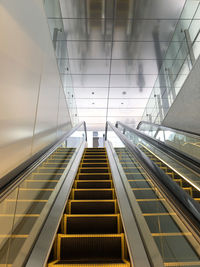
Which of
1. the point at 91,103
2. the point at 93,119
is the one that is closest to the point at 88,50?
the point at 91,103

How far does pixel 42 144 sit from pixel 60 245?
A: 5.72ft

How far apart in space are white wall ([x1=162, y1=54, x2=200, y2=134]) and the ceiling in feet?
6.01

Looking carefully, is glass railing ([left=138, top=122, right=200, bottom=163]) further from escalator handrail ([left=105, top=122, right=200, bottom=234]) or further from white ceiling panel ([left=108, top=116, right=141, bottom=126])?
white ceiling panel ([left=108, top=116, right=141, bottom=126])

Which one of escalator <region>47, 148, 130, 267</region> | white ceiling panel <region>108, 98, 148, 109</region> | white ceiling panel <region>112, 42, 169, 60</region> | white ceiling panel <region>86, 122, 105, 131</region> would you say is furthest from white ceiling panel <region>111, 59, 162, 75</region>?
white ceiling panel <region>86, 122, 105, 131</region>

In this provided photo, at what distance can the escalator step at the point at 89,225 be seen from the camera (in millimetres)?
2312

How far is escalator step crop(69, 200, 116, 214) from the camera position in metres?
2.68

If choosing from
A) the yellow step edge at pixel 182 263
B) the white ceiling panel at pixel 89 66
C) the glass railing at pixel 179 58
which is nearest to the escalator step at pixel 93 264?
the yellow step edge at pixel 182 263

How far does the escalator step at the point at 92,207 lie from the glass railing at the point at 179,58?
12.9 ft

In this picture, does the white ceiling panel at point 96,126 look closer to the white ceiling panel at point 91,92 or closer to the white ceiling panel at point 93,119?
the white ceiling panel at point 93,119

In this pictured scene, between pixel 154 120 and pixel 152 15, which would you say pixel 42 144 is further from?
pixel 154 120

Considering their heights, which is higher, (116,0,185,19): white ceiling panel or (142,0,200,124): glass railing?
(116,0,185,19): white ceiling panel

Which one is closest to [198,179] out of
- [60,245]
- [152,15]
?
[60,245]

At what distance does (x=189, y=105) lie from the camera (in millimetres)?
4547

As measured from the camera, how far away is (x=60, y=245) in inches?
78.1
